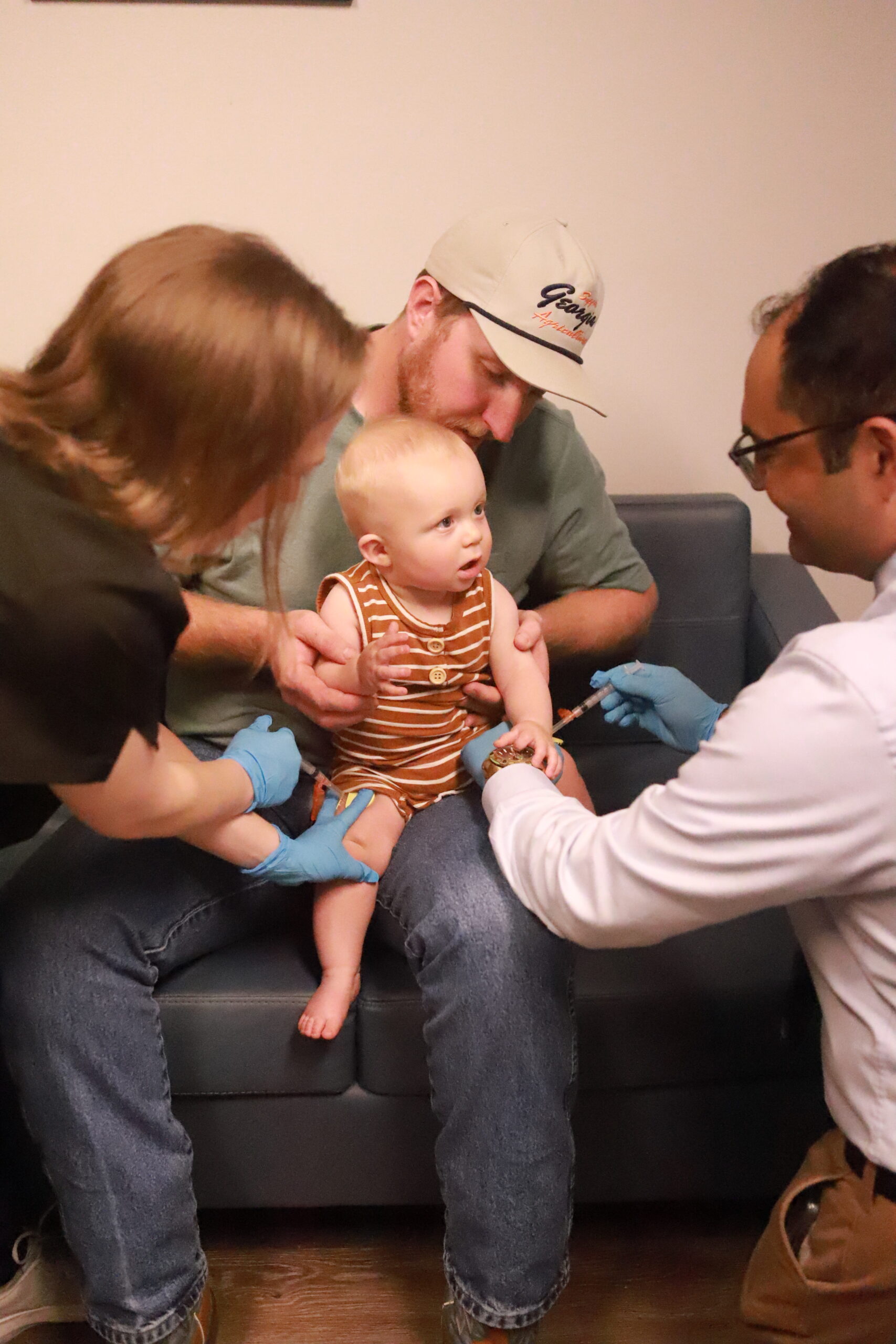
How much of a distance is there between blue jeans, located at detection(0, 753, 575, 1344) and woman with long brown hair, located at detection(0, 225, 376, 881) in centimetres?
29

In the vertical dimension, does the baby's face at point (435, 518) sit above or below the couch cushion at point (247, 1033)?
above

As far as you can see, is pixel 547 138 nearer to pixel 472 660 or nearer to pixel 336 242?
pixel 336 242

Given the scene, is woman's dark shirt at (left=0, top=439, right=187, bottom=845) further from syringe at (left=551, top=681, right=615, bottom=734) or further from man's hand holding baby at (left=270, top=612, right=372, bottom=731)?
syringe at (left=551, top=681, right=615, bottom=734)

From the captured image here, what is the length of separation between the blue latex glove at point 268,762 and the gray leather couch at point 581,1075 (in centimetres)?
24

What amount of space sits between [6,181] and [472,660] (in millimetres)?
1211

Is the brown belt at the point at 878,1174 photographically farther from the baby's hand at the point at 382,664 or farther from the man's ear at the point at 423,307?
the man's ear at the point at 423,307

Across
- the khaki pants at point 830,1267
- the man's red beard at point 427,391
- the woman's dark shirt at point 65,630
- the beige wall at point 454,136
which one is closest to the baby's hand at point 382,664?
the man's red beard at point 427,391

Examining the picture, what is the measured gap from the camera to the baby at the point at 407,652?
54.7 inches

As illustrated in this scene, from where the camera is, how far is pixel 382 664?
1.39m

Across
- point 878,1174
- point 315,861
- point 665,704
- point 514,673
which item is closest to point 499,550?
point 514,673

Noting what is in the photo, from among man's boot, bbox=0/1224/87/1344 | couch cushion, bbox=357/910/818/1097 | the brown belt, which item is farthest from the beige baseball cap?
man's boot, bbox=0/1224/87/1344

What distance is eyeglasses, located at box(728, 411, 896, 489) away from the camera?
101cm

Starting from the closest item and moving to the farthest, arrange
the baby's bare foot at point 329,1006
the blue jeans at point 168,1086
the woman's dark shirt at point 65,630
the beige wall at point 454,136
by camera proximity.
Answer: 1. the woman's dark shirt at point 65,630
2. the blue jeans at point 168,1086
3. the baby's bare foot at point 329,1006
4. the beige wall at point 454,136

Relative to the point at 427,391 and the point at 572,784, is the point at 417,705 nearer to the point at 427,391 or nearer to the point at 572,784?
the point at 572,784
